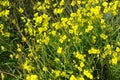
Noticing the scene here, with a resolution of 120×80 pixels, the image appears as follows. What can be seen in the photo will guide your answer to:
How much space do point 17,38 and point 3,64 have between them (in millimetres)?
309

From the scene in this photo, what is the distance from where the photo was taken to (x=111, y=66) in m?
2.63

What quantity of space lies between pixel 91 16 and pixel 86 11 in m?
0.13

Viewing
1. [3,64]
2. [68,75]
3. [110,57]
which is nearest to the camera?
[68,75]

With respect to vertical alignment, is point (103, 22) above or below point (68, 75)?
above

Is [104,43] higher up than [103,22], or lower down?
lower down

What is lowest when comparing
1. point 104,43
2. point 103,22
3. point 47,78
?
point 47,78

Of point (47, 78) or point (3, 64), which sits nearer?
point (47, 78)

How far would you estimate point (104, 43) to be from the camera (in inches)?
113

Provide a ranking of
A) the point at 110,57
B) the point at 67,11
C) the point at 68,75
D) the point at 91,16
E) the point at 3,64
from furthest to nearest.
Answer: the point at 67,11 → the point at 3,64 → the point at 91,16 → the point at 110,57 → the point at 68,75

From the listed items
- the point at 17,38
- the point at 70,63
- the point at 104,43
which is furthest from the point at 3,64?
the point at 104,43

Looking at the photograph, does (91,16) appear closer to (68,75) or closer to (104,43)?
(104,43)

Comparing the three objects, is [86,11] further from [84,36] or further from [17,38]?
[17,38]

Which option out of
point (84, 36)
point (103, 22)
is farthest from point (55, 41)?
point (103, 22)

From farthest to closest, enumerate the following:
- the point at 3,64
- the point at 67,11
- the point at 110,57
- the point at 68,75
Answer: the point at 67,11 → the point at 3,64 → the point at 110,57 → the point at 68,75
